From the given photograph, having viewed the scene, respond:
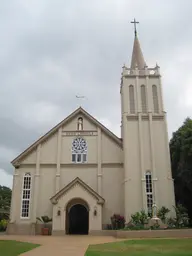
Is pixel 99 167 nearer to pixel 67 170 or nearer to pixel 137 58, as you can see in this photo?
pixel 67 170

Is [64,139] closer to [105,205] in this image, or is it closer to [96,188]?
[96,188]

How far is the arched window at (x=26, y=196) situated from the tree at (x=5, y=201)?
20574 mm

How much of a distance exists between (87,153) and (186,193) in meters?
11.6

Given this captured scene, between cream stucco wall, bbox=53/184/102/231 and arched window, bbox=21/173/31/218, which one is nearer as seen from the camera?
cream stucco wall, bbox=53/184/102/231

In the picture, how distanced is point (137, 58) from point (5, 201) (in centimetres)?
4023

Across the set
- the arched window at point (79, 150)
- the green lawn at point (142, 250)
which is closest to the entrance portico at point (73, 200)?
the arched window at point (79, 150)

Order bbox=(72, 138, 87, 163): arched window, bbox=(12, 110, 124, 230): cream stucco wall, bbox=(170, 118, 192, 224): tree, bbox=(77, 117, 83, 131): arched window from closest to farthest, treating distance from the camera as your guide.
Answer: bbox=(170, 118, 192, 224): tree < bbox=(12, 110, 124, 230): cream stucco wall < bbox=(72, 138, 87, 163): arched window < bbox=(77, 117, 83, 131): arched window

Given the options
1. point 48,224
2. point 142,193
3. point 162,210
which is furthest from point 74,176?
point 162,210

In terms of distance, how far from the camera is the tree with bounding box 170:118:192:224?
24755 millimetres

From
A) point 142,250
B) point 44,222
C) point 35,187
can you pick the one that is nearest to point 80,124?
point 35,187

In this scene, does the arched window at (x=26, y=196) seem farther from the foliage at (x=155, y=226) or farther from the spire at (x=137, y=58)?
the spire at (x=137, y=58)

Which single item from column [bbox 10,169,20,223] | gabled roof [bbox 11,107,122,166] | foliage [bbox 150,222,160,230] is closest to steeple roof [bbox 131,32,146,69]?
gabled roof [bbox 11,107,122,166]

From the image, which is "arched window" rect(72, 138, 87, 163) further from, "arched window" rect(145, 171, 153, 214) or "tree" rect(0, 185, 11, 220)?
"tree" rect(0, 185, 11, 220)

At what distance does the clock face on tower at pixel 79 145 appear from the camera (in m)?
29.6
